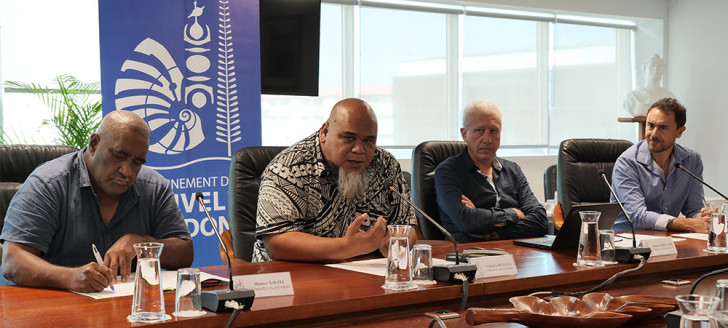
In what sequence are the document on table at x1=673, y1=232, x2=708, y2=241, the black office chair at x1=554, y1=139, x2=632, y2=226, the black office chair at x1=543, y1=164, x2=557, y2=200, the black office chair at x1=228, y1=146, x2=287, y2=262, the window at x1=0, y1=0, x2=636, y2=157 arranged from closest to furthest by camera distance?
the black office chair at x1=228, y1=146, x2=287, y2=262 < the document on table at x1=673, y1=232, x2=708, y2=241 < the black office chair at x1=554, y1=139, x2=632, y2=226 < the window at x1=0, y1=0, x2=636, y2=157 < the black office chair at x1=543, y1=164, x2=557, y2=200

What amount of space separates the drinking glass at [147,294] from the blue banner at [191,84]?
7.66 ft

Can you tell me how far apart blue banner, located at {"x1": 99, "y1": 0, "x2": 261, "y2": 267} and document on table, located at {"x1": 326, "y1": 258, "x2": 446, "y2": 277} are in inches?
72.3

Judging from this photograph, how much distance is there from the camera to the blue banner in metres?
3.65

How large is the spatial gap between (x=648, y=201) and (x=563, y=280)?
179 cm

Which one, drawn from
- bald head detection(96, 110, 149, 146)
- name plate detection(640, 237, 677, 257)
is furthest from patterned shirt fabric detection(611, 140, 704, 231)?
bald head detection(96, 110, 149, 146)

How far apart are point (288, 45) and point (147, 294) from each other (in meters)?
3.49

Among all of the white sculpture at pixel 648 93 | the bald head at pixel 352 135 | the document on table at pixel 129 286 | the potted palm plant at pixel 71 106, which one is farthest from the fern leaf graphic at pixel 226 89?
the white sculpture at pixel 648 93

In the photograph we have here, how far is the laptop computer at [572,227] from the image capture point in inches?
96.7

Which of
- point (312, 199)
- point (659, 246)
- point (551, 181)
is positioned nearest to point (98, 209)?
point (312, 199)

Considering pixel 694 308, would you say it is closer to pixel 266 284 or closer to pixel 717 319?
pixel 717 319

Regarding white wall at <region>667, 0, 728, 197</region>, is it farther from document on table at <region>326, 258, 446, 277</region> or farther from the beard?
document on table at <region>326, 258, 446, 277</region>

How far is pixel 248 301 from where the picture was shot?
1.55 metres

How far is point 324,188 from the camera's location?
2.54 metres

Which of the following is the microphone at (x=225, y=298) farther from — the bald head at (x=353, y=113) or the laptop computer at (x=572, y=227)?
the laptop computer at (x=572, y=227)
